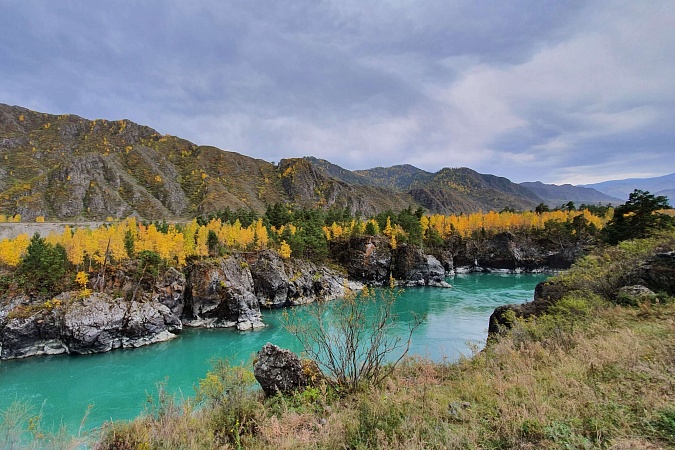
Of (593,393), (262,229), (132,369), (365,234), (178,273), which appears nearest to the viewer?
(593,393)

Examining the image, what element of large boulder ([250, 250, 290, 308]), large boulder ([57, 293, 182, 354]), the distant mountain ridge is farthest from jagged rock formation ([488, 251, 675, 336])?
the distant mountain ridge

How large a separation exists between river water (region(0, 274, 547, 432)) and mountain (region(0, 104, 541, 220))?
195ft

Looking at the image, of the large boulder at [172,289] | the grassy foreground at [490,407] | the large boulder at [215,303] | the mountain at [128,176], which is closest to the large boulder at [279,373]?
the grassy foreground at [490,407]

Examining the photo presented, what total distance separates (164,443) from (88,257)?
40.3m

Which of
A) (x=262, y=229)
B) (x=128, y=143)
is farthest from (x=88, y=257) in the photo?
(x=128, y=143)

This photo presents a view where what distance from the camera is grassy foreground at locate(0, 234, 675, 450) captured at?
14.3 feet

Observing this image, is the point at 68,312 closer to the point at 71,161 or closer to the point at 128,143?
the point at 71,161

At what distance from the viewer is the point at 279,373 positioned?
333 inches

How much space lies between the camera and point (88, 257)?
36.1m

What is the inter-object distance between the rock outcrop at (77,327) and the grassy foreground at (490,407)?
3018cm

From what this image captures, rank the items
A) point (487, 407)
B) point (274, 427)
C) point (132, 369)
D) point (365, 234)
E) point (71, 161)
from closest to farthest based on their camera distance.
Answer: point (487, 407), point (274, 427), point (132, 369), point (365, 234), point (71, 161)

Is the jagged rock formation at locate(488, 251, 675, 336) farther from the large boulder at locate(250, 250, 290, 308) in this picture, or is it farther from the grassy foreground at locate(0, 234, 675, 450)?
the large boulder at locate(250, 250, 290, 308)

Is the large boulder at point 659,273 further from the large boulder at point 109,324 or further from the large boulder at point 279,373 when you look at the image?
the large boulder at point 109,324

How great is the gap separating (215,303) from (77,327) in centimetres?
1364
